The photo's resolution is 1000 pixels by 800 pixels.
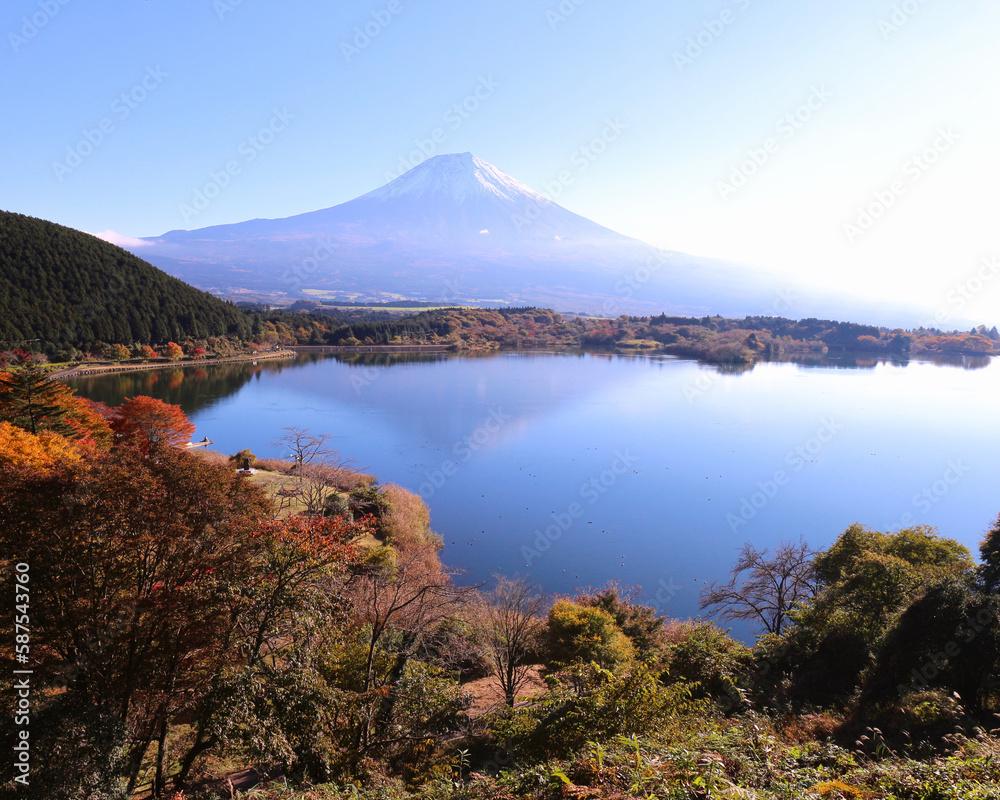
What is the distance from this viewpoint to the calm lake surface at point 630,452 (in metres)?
13.2

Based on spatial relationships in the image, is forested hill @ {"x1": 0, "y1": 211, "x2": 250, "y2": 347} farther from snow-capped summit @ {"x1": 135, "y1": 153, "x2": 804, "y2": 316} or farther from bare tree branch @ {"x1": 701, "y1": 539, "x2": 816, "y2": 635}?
snow-capped summit @ {"x1": 135, "y1": 153, "x2": 804, "y2": 316}

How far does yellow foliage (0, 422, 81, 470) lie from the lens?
7848mm

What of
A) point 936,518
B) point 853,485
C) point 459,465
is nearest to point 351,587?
point 459,465

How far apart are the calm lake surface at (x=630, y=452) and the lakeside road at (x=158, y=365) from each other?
82.0 inches

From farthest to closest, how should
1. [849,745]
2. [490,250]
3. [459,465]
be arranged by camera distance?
1. [490,250]
2. [459,465]
3. [849,745]

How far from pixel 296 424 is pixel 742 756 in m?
24.1

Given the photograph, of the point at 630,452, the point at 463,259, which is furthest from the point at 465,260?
the point at 630,452

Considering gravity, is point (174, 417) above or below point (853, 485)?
above

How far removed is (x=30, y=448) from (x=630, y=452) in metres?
18.4

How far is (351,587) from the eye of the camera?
6000mm

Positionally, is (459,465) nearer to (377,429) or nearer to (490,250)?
(377,429)

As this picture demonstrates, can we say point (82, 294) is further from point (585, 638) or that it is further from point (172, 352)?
point (585, 638)

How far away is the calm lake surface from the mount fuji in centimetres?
7842

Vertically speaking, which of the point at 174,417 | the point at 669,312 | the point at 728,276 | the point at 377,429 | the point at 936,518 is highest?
the point at 728,276
